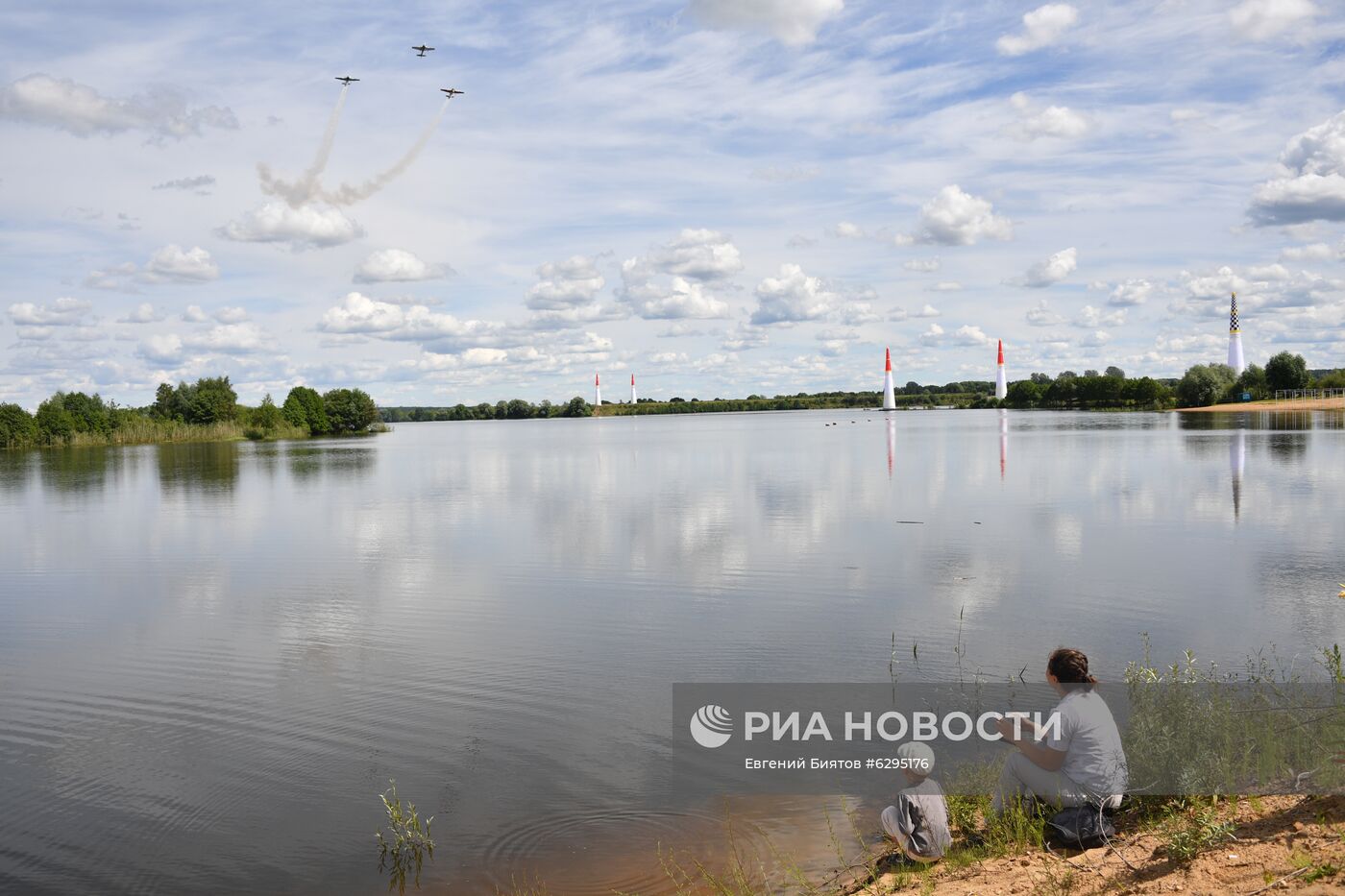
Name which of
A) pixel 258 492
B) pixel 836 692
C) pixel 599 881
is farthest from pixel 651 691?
pixel 258 492

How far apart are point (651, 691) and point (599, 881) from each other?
446 centimetres

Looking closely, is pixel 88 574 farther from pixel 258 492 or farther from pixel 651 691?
pixel 258 492

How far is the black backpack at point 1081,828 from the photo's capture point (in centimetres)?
672

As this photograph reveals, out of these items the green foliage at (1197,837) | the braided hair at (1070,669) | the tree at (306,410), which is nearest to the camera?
the green foliage at (1197,837)

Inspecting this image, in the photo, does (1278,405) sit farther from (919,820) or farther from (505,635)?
(919,820)

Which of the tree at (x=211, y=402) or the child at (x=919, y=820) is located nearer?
the child at (x=919, y=820)

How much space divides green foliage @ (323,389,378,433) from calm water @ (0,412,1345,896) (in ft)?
376

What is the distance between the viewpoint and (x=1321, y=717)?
26.9ft

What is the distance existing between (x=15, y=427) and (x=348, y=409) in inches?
1938

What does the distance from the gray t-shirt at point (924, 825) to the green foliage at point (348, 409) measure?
14734cm

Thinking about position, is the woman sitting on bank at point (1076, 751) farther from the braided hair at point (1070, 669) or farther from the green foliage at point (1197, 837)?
the green foliage at point (1197, 837)

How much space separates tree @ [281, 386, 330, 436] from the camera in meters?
134

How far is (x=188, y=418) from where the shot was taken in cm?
12631

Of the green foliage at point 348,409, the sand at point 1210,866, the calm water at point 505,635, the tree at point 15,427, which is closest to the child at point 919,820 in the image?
the sand at point 1210,866
